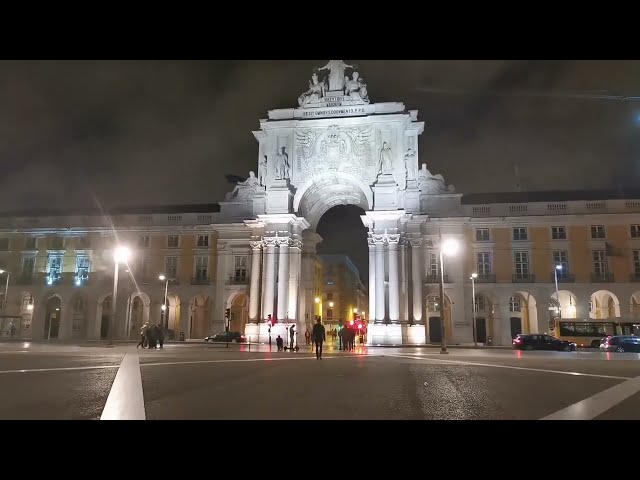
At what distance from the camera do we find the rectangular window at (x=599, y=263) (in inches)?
1921

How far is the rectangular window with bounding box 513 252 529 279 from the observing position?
5022cm

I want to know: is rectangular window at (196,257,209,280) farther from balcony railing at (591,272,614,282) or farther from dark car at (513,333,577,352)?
balcony railing at (591,272,614,282)

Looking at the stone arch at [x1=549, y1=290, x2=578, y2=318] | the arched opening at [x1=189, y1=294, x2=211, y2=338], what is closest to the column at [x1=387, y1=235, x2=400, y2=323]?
the stone arch at [x1=549, y1=290, x2=578, y2=318]

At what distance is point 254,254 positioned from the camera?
166ft

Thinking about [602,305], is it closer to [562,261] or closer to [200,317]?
[562,261]

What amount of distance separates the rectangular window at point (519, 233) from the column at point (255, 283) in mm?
26381

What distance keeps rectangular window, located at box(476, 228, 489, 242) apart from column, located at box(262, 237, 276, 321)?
2126 cm

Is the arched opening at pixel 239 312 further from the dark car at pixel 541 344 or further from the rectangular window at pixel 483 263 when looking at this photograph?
the dark car at pixel 541 344

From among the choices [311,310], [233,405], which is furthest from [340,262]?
[233,405]

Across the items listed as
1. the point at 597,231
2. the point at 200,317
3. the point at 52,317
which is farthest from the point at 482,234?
the point at 52,317

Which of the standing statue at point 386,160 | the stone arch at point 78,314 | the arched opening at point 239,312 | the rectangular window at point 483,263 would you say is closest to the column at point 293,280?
Result: the arched opening at point 239,312
